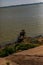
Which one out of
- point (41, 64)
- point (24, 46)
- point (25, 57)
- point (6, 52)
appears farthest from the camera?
point (24, 46)

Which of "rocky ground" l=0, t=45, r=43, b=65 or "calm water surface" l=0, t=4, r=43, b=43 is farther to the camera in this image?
"calm water surface" l=0, t=4, r=43, b=43

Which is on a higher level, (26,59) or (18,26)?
(26,59)

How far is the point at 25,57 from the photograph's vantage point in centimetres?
418

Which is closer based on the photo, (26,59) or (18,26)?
(26,59)

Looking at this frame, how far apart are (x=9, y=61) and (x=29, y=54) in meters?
0.35

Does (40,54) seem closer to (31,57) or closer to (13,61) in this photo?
(31,57)

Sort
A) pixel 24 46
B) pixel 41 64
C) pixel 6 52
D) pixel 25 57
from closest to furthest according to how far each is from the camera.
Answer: pixel 41 64 < pixel 25 57 < pixel 6 52 < pixel 24 46

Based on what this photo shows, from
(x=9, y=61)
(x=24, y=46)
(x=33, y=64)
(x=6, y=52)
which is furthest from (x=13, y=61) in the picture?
(x=24, y=46)

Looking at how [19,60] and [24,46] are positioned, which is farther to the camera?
[24,46]

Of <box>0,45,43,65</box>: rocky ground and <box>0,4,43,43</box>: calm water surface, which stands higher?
<box>0,45,43,65</box>: rocky ground

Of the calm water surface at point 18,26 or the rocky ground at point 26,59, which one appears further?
the calm water surface at point 18,26

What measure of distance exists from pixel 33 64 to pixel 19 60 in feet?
0.84

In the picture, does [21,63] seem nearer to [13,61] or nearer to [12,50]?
[13,61]

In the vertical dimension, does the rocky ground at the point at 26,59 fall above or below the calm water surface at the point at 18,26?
above
